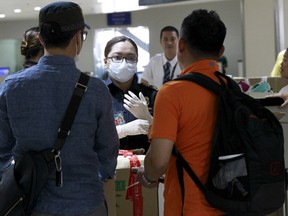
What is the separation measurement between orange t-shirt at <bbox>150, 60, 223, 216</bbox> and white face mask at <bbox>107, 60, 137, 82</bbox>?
983 mm

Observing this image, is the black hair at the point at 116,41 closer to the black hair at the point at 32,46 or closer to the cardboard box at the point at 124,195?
the black hair at the point at 32,46

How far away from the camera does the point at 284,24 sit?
666 centimetres

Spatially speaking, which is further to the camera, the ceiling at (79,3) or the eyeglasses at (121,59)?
the ceiling at (79,3)

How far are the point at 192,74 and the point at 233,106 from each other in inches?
6.7

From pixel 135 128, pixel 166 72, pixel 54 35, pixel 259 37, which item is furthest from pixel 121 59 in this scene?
pixel 259 37

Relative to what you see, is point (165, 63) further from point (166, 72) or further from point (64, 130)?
point (64, 130)

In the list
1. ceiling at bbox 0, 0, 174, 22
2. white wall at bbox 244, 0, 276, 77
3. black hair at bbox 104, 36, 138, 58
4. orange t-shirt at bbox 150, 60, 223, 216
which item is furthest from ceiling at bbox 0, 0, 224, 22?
orange t-shirt at bbox 150, 60, 223, 216

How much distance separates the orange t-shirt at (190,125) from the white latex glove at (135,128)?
0.73 meters

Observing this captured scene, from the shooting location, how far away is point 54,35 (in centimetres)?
132

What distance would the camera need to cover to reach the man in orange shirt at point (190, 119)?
128cm

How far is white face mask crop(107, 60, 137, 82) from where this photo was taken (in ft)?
7.52

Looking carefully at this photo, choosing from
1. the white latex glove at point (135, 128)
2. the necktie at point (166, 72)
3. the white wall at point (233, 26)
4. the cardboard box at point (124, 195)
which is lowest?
the cardboard box at point (124, 195)

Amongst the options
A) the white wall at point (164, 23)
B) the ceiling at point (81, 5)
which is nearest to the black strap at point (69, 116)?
the ceiling at point (81, 5)

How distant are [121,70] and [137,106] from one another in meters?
0.28
